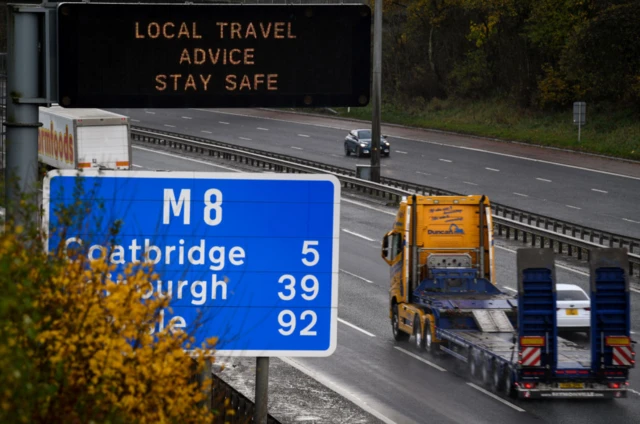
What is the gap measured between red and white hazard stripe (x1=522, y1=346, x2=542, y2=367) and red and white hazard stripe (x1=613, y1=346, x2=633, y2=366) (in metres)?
1.31

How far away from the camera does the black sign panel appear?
30.0 ft

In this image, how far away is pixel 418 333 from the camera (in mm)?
26219

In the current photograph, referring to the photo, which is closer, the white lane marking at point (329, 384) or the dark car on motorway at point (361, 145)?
the white lane marking at point (329, 384)

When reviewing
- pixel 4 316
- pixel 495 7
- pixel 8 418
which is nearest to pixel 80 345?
pixel 4 316

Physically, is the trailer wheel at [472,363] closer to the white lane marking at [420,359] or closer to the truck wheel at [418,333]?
the white lane marking at [420,359]

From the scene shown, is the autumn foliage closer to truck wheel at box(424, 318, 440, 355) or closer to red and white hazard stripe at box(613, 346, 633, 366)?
red and white hazard stripe at box(613, 346, 633, 366)

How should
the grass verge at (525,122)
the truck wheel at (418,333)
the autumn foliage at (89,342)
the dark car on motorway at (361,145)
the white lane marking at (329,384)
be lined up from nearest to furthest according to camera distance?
the autumn foliage at (89,342), the white lane marking at (329,384), the truck wheel at (418,333), the dark car on motorway at (361,145), the grass verge at (525,122)

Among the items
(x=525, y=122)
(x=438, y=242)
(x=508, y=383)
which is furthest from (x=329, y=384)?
(x=525, y=122)

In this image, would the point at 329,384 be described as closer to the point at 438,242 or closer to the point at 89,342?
the point at 438,242

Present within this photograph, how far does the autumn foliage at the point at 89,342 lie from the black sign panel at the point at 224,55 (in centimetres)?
290

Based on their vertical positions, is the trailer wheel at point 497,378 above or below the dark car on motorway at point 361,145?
below

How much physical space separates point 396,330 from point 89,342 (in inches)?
863

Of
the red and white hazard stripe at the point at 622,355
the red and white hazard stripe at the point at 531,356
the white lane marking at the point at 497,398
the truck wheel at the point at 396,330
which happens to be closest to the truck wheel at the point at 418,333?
the truck wheel at the point at 396,330

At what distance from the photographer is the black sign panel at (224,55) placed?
916 cm
